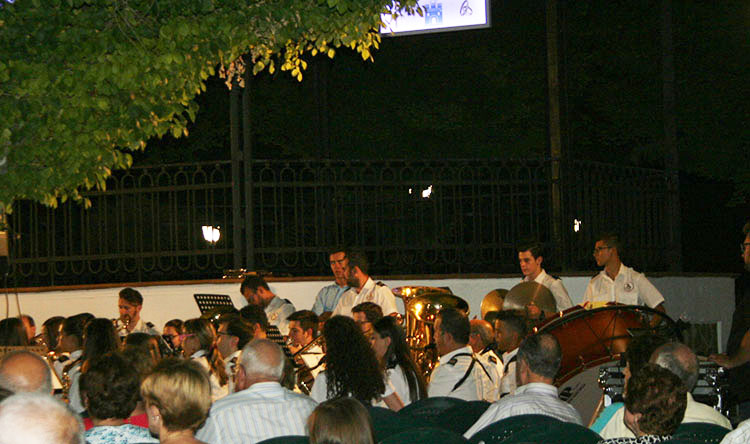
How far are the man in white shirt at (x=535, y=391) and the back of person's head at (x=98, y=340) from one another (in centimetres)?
328

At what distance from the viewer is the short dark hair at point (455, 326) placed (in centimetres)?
765

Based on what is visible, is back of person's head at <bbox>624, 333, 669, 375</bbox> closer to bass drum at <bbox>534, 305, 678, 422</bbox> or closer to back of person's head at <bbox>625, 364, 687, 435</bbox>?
back of person's head at <bbox>625, 364, 687, 435</bbox>

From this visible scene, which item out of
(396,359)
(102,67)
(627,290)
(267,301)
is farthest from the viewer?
(267,301)

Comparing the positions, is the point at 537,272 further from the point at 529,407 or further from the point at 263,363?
the point at 263,363

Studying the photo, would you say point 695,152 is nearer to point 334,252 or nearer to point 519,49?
point 519,49

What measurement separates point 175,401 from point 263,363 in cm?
132

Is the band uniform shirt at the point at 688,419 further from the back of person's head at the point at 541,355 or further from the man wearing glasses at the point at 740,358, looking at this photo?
the man wearing glasses at the point at 740,358

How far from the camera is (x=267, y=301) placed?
11.7m

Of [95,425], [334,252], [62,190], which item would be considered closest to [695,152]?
[334,252]

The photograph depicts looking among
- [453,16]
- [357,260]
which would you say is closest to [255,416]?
[357,260]

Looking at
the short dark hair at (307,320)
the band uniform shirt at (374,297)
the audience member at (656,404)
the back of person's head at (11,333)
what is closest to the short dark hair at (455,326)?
the short dark hair at (307,320)

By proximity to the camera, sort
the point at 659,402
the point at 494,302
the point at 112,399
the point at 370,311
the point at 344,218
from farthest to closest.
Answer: the point at 344,218
the point at 494,302
the point at 370,311
the point at 112,399
the point at 659,402

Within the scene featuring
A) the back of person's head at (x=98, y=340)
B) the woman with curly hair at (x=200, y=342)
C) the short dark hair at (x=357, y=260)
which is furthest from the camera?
the short dark hair at (x=357, y=260)

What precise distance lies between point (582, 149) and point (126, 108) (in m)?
16.8
